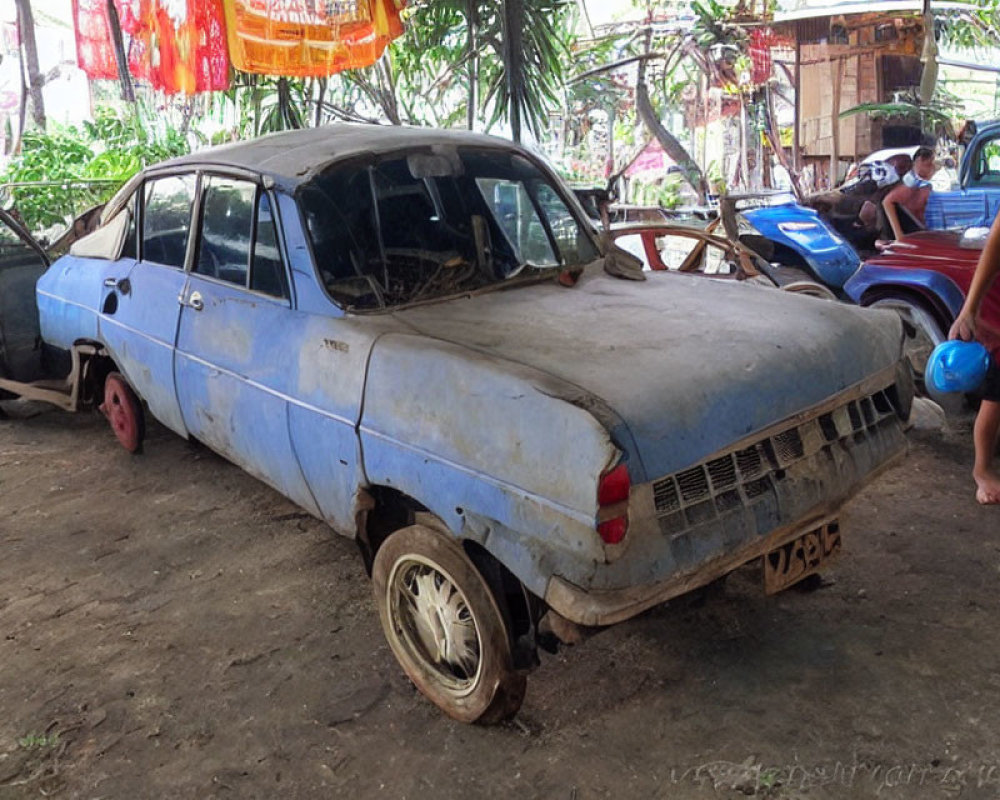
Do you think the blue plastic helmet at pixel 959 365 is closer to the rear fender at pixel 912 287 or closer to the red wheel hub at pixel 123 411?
the rear fender at pixel 912 287

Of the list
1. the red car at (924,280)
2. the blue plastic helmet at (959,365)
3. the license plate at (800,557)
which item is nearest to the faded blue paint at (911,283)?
the red car at (924,280)

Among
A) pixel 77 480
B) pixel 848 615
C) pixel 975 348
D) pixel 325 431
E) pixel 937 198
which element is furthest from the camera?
pixel 937 198

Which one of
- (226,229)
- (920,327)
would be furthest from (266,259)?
(920,327)

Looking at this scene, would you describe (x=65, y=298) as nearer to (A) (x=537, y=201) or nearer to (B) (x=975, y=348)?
(A) (x=537, y=201)

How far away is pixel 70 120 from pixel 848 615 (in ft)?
54.3

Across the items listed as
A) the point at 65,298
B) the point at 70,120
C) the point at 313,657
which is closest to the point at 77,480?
the point at 65,298

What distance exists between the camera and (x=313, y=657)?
9.83ft

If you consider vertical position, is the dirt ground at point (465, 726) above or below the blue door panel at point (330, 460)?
below

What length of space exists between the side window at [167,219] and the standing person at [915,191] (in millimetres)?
6093

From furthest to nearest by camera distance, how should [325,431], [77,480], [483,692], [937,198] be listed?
[937,198] → [77,480] → [325,431] → [483,692]

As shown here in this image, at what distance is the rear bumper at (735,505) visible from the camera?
2.11 meters

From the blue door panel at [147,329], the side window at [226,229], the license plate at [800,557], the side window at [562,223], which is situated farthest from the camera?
the blue door panel at [147,329]

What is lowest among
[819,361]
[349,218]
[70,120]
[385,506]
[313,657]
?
[313,657]

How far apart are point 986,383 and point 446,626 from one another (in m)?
2.88
